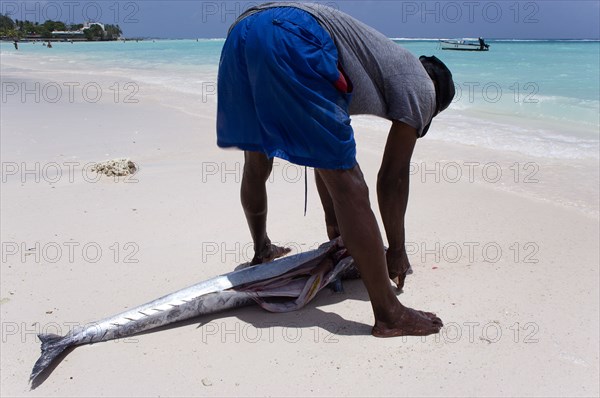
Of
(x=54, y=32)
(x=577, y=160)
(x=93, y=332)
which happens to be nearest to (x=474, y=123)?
(x=577, y=160)

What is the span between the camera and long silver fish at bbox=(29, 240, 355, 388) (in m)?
2.34

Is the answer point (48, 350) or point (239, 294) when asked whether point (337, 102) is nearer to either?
point (239, 294)

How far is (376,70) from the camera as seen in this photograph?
7.06ft

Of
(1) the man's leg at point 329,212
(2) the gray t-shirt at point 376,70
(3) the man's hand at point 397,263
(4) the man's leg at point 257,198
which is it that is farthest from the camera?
(1) the man's leg at point 329,212

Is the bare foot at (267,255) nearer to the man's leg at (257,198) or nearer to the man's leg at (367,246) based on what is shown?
the man's leg at (257,198)

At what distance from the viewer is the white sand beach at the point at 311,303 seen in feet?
6.89

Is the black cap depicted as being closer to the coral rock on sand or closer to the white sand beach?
the white sand beach

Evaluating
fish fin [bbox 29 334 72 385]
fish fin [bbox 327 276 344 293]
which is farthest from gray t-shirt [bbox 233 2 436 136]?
fish fin [bbox 29 334 72 385]

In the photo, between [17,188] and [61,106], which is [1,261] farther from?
[61,106]

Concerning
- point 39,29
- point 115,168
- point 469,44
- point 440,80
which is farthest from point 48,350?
point 39,29

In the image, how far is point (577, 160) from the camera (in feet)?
18.5

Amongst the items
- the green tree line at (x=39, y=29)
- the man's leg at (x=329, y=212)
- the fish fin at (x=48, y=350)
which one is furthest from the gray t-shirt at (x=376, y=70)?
the green tree line at (x=39, y=29)

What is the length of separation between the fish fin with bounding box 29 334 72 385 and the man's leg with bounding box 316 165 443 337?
1.21 m

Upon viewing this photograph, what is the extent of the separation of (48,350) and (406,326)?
145cm
